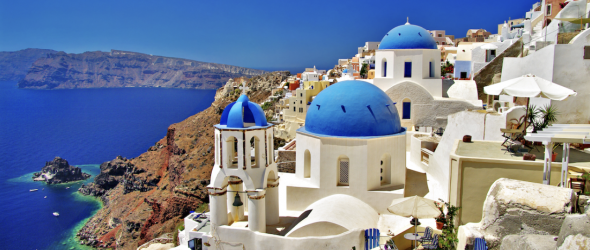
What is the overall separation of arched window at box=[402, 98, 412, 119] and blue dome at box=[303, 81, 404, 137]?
6613 millimetres

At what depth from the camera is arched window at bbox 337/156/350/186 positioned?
12417 millimetres

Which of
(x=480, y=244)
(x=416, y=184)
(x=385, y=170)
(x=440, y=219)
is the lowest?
(x=416, y=184)

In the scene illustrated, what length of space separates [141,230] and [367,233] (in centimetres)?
3233

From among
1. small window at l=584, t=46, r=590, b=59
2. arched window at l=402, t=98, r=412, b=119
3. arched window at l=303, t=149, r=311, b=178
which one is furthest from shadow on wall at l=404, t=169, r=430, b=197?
small window at l=584, t=46, r=590, b=59

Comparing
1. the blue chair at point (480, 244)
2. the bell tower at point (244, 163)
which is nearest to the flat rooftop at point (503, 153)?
the blue chair at point (480, 244)

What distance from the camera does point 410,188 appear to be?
1358 centimetres

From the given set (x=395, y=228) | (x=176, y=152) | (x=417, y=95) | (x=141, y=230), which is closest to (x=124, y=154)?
(x=176, y=152)

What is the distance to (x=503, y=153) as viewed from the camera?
9.91m

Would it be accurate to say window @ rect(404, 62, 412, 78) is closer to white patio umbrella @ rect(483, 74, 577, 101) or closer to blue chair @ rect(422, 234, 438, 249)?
white patio umbrella @ rect(483, 74, 577, 101)

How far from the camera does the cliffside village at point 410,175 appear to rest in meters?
7.56

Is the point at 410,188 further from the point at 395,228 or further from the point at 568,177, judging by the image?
the point at 568,177

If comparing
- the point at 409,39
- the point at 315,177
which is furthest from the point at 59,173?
the point at 315,177

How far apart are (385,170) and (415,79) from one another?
8.49 meters

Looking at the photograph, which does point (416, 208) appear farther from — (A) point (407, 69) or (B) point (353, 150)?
(A) point (407, 69)
